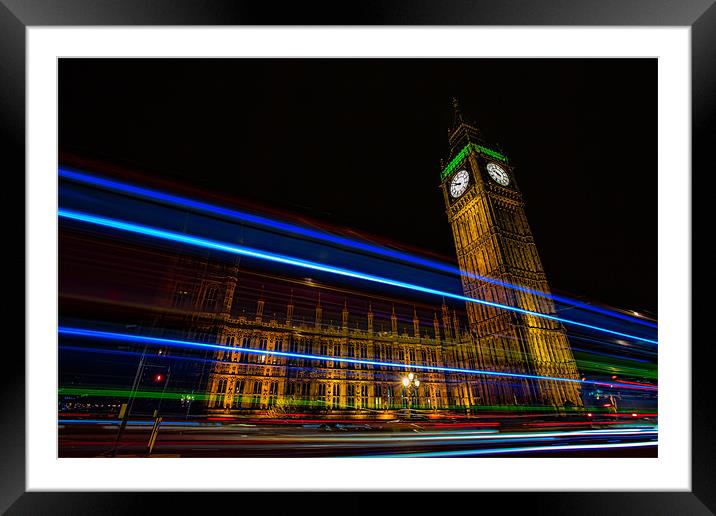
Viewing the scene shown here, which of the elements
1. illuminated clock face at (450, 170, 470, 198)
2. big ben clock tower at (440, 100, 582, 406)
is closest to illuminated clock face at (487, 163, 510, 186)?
big ben clock tower at (440, 100, 582, 406)

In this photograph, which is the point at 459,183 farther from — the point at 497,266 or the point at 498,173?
the point at 497,266

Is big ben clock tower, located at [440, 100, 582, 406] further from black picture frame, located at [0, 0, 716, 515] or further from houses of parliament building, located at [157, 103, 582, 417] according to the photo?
black picture frame, located at [0, 0, 716, 515]

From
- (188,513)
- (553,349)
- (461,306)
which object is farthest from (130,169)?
(461,306)
